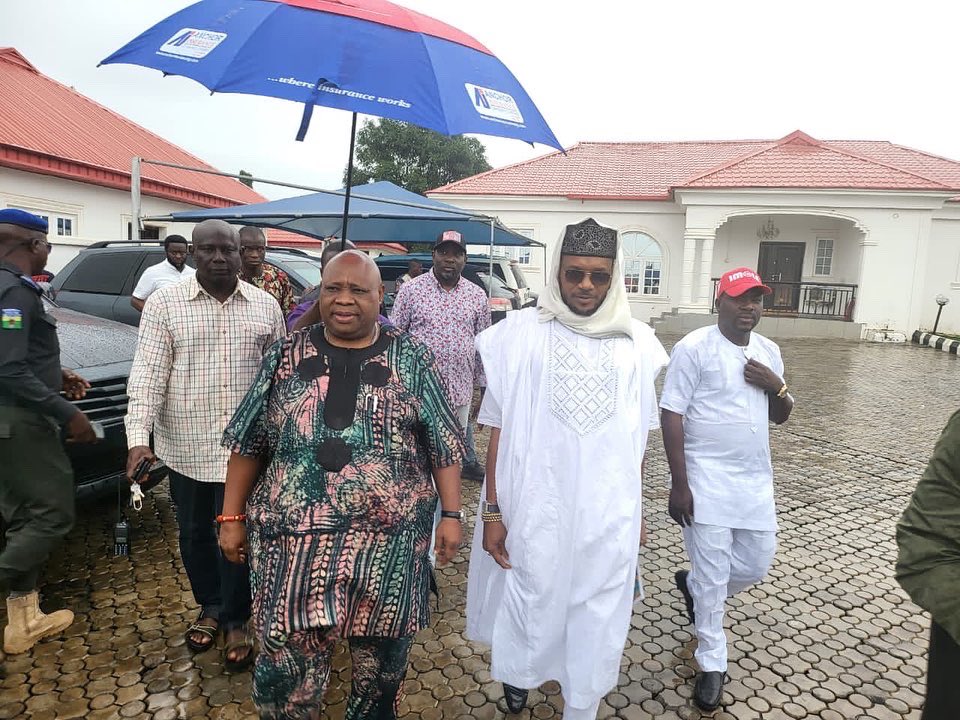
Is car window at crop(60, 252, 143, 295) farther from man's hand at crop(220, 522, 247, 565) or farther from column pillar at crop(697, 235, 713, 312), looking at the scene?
column pillar at crop(697, 235, 713, 312)

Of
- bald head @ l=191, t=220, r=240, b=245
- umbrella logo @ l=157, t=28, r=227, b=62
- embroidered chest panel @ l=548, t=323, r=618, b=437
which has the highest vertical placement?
umbrella logo @ l=157, t=28, r=227, b=62

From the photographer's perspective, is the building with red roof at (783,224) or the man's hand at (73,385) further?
the building with red roof at (783,224)

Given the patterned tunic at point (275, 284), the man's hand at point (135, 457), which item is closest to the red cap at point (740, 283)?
the man's hand at point (135, 457)

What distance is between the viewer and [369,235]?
8172 millimetres

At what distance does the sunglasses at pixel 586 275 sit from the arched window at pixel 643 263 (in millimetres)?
18418

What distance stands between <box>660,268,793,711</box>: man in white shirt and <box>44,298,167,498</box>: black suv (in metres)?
2.92

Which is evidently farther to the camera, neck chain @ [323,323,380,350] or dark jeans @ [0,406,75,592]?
dark jeans @ [0,406,75,592]

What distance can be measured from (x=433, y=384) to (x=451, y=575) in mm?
2108

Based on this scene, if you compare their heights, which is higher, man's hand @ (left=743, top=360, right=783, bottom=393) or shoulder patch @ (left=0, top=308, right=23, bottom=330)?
shoulder patch @ (left=0, top=308, right=23, bottom=330)

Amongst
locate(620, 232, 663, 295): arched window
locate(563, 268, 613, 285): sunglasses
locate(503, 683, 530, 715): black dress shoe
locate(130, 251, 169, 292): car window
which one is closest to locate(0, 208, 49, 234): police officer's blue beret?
locate(563, 268, 613, 285): sunglasses

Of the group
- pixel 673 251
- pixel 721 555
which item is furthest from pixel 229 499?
pixel 673 251

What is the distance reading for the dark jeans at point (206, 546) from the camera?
279cm

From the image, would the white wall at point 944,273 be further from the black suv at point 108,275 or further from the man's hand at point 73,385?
the man's hand at point 73,385

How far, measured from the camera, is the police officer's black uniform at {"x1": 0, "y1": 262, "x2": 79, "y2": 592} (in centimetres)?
258
